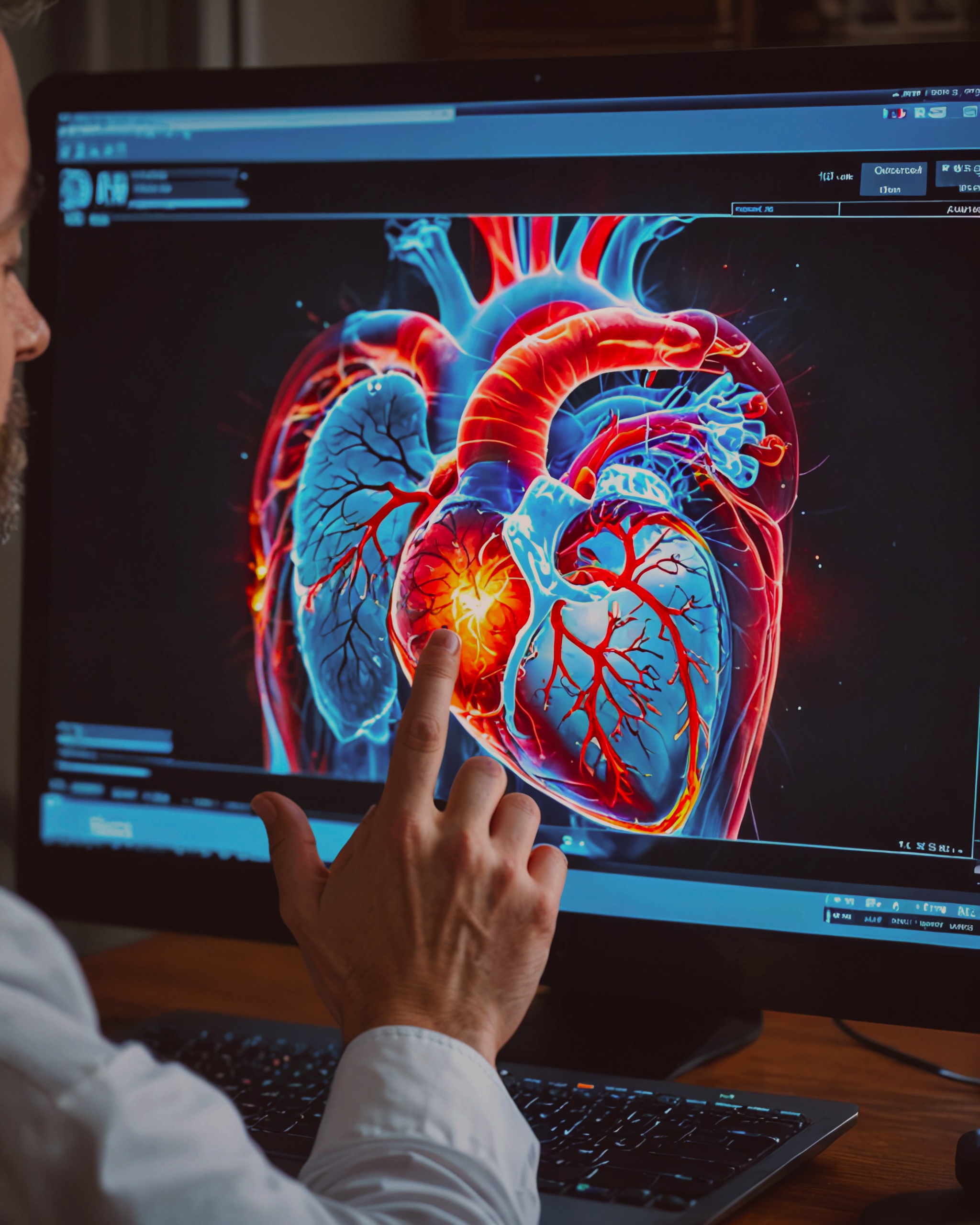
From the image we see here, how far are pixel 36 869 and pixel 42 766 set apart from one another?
0.28 ft

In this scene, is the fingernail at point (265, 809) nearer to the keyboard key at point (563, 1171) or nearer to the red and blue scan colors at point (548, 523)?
the red and blue scan colors at point (548, 523)

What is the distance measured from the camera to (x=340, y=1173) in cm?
53

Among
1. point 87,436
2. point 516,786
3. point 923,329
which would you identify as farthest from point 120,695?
point 923,329

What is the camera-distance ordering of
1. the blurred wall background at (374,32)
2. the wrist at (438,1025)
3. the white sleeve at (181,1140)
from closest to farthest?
the white sleeve at (181,1140) < the wrist at (438,1025) < the blurred wall background at (374,32)

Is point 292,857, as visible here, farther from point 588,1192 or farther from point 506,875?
point 588,1192

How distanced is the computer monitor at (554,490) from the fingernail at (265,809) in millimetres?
122

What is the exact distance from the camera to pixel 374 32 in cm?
147

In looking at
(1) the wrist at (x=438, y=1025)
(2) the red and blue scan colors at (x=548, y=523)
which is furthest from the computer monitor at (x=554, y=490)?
(1) the wrist at (x=438, y=1025)

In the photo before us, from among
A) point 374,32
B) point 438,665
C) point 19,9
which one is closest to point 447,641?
point 438,665

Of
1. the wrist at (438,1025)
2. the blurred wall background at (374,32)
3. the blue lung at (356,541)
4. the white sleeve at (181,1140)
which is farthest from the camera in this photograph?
the blurred wall background at (374,32)

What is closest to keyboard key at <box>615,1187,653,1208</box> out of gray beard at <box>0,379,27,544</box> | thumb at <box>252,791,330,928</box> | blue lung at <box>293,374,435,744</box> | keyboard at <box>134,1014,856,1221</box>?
keyboard at <box>134,1014,856,1221</box>

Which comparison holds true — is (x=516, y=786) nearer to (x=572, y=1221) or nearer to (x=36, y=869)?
(x=572, y=1221)

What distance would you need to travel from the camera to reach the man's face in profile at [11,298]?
653 mm

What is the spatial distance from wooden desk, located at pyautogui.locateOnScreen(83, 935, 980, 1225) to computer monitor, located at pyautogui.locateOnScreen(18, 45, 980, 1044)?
0.30 feet
